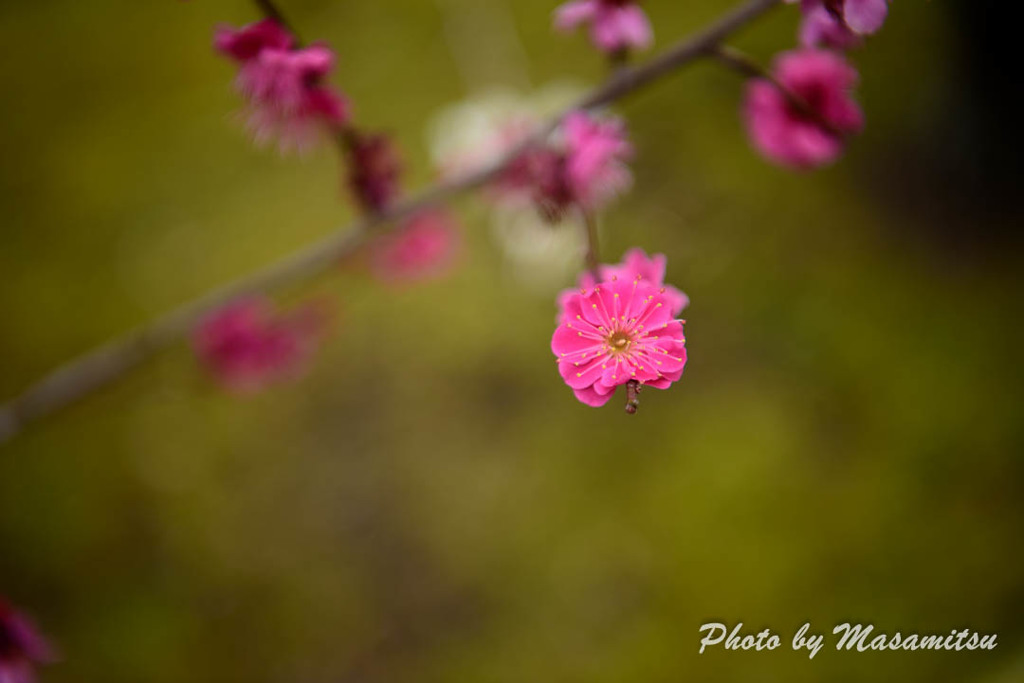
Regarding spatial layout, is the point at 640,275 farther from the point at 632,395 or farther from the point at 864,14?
the point at 864,14

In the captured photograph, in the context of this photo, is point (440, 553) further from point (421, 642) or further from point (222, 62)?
point (222, 62)

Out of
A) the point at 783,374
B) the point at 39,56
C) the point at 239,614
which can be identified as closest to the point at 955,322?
the point at 783,374

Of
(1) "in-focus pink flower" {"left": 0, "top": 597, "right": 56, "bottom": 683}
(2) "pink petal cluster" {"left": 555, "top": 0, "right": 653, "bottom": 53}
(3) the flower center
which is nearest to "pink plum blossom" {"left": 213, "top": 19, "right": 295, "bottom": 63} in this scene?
(2) "pink petal cluster" {"left": 555, "top": 0, "right": 653, "bottom": 53}

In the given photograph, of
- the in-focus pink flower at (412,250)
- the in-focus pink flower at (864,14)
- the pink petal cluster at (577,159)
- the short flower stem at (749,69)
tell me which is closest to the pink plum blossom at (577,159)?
the pink petal cluster at (577,159)

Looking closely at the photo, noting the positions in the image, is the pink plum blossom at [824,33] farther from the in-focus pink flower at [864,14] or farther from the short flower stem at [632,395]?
the short flower stem at [632,395]

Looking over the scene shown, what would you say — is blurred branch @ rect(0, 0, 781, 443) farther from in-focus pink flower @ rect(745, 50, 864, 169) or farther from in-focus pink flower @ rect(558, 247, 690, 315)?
in-focus pink flower @ rect(558, 247, 690, 315)

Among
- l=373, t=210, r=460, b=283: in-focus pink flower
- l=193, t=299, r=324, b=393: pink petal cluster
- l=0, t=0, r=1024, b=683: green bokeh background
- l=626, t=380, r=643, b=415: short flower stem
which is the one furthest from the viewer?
l=0, t=0, r=1024, b=683: green bokeh background

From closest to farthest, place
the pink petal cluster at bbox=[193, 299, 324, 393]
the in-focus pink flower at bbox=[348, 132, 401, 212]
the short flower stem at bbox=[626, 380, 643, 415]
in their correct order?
the short flower stem at bbox=[626, 380, 643, 415] < the in-focus pink flower at bbox=[348, 132, 401, 212] < the pink petal cluster at bbox=[193, 299, 324, 393]

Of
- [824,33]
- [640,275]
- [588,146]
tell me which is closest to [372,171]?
[588,146]
